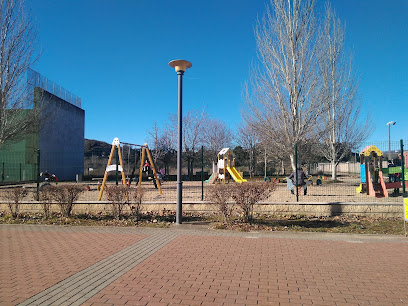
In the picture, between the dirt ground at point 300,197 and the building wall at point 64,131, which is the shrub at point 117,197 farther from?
the building wall at point 64,131

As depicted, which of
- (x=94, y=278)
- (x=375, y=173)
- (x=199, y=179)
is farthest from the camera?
(x=199, y=179)

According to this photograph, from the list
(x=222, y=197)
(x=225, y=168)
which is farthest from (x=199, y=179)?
(x=222, y=197)

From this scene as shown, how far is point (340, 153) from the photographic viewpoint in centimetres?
2506

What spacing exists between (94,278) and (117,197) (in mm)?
4622

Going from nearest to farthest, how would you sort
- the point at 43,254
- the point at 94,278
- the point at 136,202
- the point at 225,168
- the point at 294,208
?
1. the point at 94,278
2. the point at 43,254
3. the point at 136,202
4. the point at 294,208
5. the point at 225,168

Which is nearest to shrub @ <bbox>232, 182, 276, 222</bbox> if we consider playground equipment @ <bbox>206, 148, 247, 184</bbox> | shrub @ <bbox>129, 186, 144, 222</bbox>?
shrub @ <bbox>129, 186, 144, 222</bbox>

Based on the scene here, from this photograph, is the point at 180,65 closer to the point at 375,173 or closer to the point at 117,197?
the point at 117,197

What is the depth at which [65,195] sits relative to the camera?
9414mm

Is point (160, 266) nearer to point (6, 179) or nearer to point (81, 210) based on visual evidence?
point (81, 210)

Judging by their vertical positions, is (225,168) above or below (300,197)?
above

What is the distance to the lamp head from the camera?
864 cm

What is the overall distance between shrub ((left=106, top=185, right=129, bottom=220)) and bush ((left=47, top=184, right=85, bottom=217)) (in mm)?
1057

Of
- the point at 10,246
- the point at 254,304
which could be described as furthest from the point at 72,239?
the point at 254,304

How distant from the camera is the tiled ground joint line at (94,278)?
383cm
